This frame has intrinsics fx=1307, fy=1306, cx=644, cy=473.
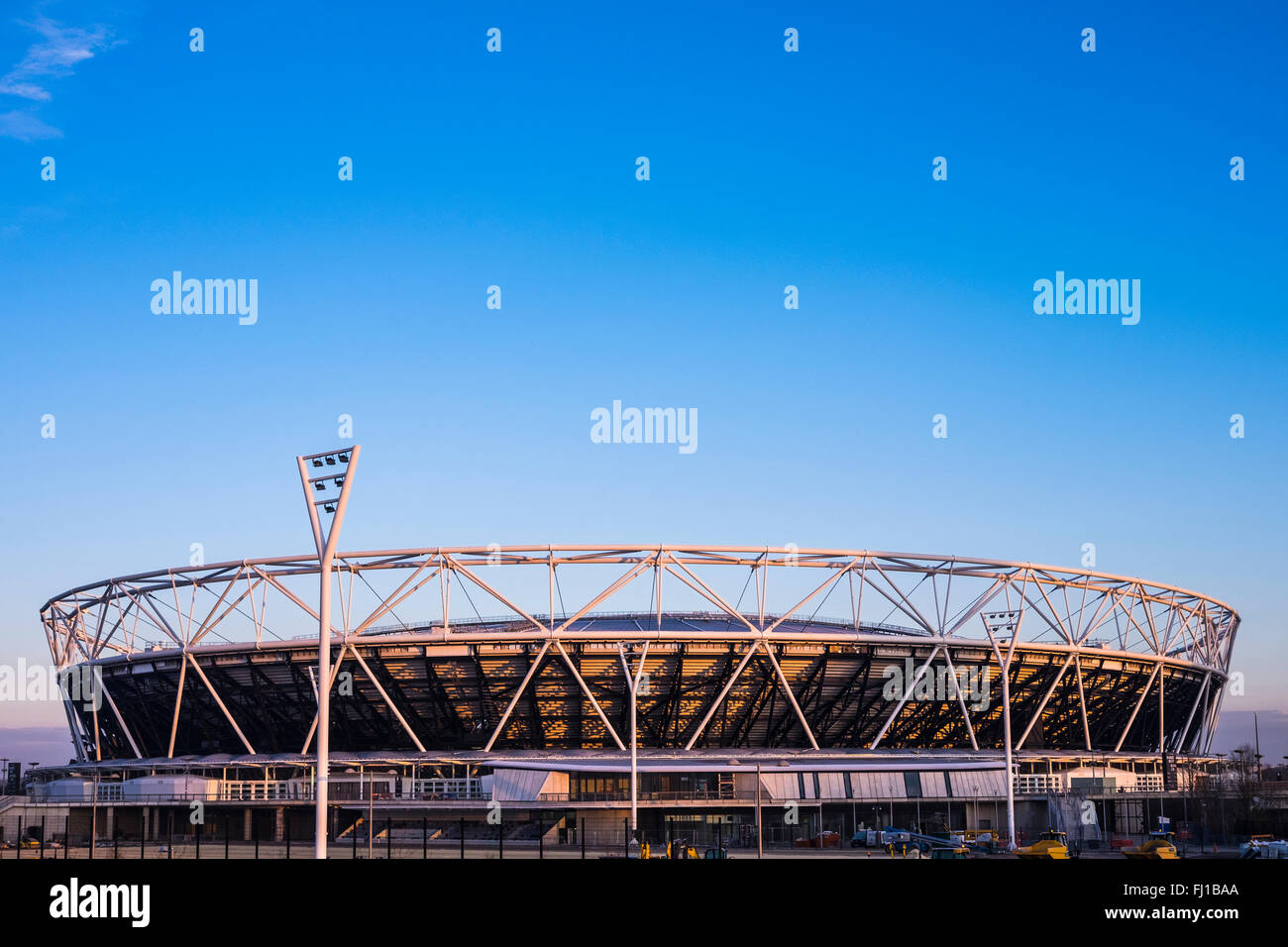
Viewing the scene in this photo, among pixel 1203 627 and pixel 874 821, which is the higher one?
pixel 1203 627

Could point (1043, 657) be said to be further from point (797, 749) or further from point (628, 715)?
point (628, 715)

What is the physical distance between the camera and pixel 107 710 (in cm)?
8444

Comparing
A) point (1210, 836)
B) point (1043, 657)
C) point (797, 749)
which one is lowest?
point (1210, 836)
